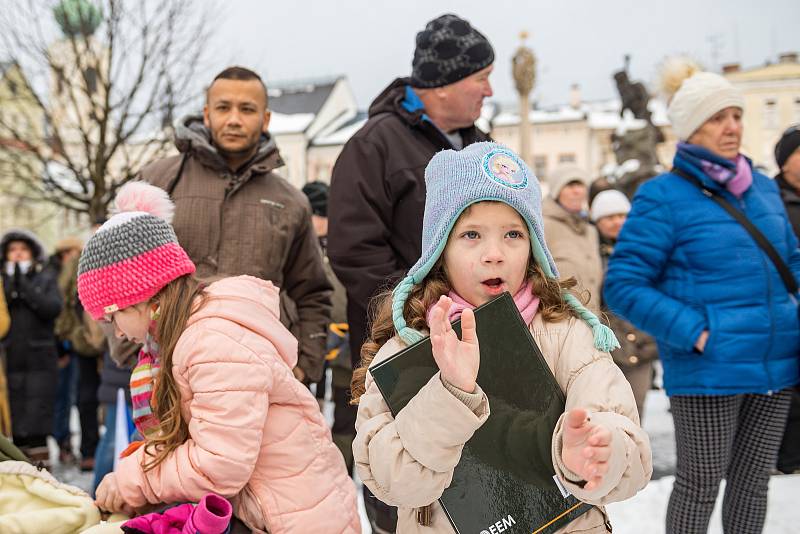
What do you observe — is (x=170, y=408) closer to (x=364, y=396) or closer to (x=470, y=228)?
(x=364, y=396)

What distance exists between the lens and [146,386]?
7.20 feet

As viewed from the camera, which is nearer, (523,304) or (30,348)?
(523,304)

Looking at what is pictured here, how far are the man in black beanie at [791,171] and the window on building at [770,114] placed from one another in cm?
4226

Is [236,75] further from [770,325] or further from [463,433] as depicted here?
[770,325]

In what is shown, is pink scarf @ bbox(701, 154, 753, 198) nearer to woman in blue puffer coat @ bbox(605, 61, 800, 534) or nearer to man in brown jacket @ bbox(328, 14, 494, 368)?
woman in blue puffer coat @ bbox(605, 61, 800, 534)

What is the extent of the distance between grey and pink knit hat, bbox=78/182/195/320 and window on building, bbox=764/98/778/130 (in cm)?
4527

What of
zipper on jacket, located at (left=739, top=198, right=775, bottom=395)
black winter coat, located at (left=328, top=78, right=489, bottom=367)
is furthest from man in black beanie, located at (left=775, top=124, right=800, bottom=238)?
black winter coat, located at (left=328, top=78, right=489, bottom=367)

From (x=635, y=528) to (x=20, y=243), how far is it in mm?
5228

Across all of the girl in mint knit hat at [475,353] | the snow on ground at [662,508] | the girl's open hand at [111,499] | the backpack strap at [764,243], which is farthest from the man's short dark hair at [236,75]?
the snow on ground at [662,508]

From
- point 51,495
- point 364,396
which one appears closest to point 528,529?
point 364,396

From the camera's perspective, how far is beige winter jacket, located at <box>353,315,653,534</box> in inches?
57.8

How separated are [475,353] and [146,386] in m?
1.16

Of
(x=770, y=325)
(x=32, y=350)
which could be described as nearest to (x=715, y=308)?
(x=770, y=325)

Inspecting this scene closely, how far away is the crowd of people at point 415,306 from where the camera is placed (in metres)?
1.68
